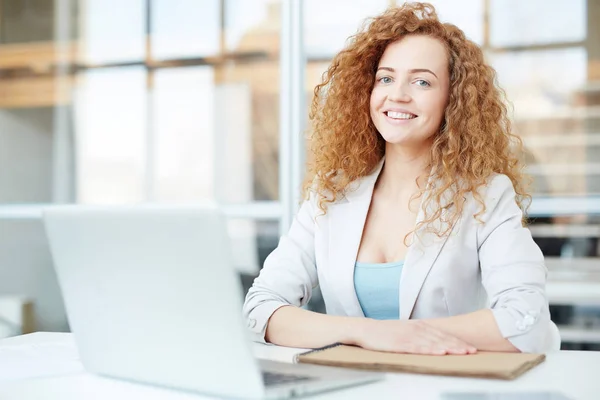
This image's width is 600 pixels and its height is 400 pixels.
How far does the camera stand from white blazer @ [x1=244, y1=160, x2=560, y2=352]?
169 cm

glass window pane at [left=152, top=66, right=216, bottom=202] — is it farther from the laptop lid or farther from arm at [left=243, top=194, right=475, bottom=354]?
the laptop lid

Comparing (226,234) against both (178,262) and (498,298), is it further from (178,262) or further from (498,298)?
(498,298)

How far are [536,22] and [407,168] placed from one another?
148 centimetres

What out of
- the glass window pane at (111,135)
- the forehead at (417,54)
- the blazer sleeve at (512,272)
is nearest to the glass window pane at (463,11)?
the forehead at (417,54)

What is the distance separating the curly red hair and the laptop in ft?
2.91

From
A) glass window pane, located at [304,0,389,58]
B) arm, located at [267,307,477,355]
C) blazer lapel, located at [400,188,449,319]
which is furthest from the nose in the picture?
glass window pane, located at [304,0,389,58]

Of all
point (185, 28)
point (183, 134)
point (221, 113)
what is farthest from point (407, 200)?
point (185, 28)

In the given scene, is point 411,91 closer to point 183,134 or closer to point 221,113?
point 221,113

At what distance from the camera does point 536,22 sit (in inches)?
128

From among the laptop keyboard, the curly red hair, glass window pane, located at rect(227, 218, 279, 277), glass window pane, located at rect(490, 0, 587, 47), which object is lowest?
glass window pane, located at rect(227, 218, 279, 277)

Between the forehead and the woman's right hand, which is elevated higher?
the forehead

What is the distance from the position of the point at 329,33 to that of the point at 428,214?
177 cm

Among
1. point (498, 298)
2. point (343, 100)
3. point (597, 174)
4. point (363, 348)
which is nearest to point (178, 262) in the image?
point (363, 348)

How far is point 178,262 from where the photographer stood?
106 centimetres
